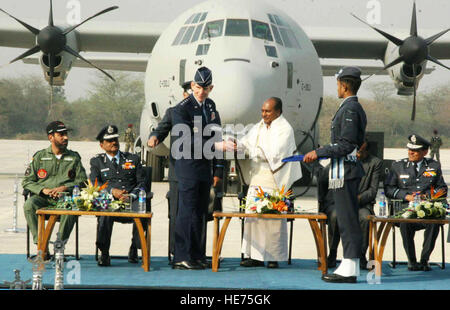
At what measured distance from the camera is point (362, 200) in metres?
7.35

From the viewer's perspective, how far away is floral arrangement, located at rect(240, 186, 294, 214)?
6.61 metres

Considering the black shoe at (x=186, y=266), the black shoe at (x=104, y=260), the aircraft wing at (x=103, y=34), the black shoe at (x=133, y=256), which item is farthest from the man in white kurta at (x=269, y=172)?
the aircraft wing at (x=103, y=34)

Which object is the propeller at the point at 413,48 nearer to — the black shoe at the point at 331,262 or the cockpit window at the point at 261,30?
the cockpit window at the point at 261,30

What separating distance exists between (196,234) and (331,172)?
1438mm

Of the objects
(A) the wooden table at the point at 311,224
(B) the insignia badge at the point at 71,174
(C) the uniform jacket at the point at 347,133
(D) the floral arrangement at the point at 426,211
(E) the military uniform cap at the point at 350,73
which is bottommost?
(A) the wooden table at the point at 311,224

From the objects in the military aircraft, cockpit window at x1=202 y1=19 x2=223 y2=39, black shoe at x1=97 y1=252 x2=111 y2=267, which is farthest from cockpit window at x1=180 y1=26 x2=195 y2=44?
black shoe at x1=97 y1=252 x2=111 y2=267

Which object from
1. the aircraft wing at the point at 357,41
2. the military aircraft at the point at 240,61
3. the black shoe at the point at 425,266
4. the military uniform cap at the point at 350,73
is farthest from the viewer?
the aircraft wing at the point at 357,41

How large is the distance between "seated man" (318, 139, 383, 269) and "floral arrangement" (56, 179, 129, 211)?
6.37ft

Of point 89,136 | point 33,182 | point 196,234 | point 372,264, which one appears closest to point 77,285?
point 196,234

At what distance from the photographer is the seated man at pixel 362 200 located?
7195mm

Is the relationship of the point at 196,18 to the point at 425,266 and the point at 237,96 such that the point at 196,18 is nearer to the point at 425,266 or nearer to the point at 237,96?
the point at 237,96

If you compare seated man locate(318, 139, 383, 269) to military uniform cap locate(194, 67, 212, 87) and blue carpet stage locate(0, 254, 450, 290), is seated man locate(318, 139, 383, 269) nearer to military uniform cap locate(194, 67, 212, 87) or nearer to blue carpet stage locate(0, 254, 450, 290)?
blue carpet stage locate(0, 254, 450, 290)

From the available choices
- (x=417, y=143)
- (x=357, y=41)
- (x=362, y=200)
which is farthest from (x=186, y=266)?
(x=357, y=41)
